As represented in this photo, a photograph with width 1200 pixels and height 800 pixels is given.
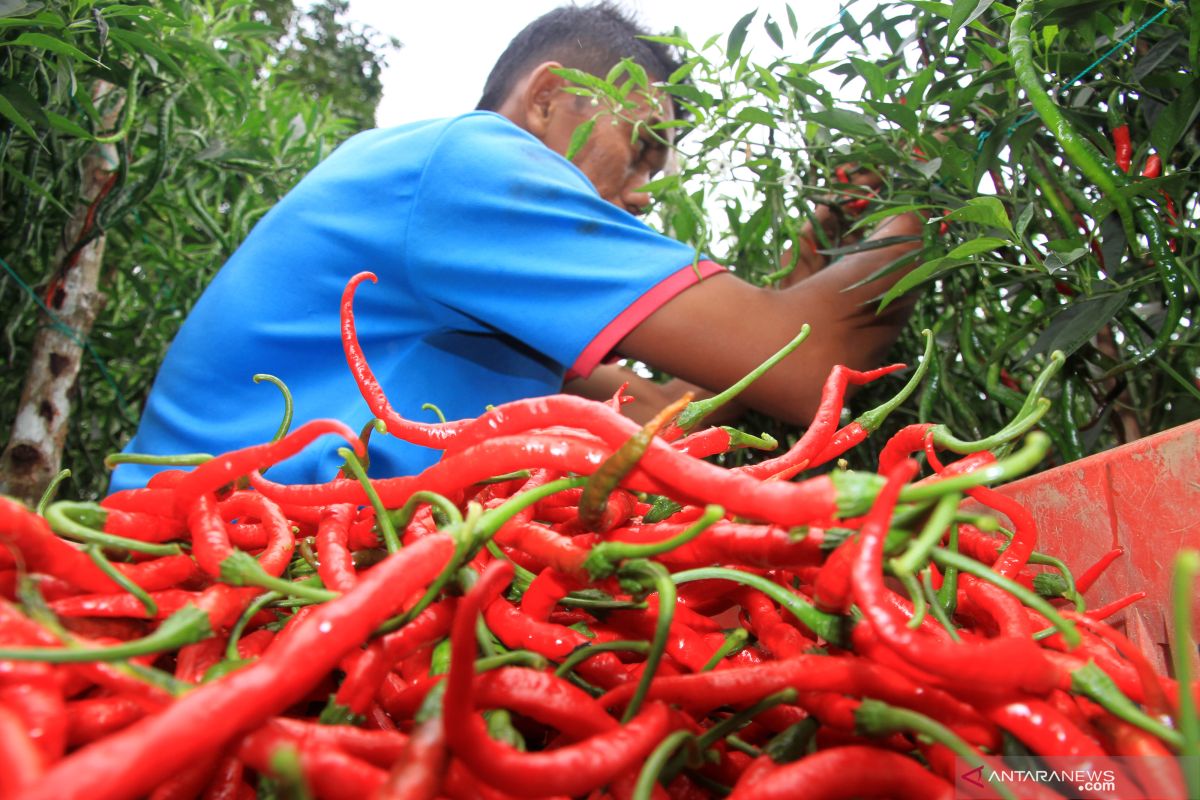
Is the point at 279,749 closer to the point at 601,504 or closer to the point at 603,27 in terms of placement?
the point at 601,504

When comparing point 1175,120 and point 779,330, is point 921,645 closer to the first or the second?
point 1175,120

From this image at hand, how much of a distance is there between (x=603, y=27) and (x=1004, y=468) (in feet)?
6.66

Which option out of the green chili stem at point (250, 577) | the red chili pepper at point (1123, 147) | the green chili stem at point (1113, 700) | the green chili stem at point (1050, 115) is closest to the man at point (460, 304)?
the red chili pepper at point (1123, 147)

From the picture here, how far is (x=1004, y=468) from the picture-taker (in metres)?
0.43

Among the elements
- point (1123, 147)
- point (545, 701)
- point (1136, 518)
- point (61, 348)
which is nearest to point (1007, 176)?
point (1123, 147)

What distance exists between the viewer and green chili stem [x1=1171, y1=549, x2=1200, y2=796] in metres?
0.35

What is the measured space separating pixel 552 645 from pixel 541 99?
1.70m

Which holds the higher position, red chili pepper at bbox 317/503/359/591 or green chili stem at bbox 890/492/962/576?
green chili stem at bbox 890/492/962/576

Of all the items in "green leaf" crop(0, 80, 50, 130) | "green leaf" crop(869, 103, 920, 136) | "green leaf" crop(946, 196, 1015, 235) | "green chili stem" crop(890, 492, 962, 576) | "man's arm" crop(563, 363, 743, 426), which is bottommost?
"man's arm" crop(563, 363, 743, 426)

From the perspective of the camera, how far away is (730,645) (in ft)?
2.00

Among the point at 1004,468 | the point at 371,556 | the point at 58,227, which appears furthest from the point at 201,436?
the point at 1004,468

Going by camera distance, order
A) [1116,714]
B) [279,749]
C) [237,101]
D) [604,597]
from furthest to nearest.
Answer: [237,101] → [604,597] → [1116,714] → [279,749]

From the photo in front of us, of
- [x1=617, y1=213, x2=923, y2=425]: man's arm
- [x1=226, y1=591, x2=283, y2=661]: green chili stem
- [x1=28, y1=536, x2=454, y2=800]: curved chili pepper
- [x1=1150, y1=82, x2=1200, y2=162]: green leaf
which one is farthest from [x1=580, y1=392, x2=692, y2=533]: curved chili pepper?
[x1=617, y1=213, x2=923, y2=425]: man's arm

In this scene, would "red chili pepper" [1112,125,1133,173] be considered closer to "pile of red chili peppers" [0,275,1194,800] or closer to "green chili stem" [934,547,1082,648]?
"pile of red chili peppers" [0,275,1194,800]
